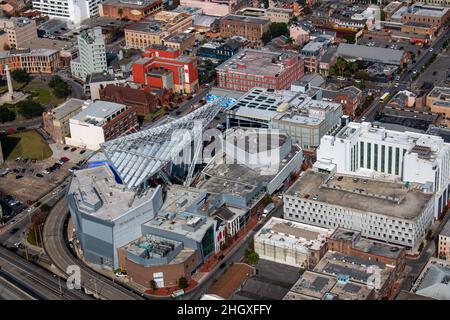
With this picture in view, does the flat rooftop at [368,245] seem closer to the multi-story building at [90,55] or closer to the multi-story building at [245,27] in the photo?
the multi-story building at [90,55]

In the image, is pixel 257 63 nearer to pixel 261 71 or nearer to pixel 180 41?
pixel 261 71

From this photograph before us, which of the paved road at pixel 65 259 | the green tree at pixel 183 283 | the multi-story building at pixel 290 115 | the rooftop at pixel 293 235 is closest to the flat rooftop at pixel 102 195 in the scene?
Answer: the paved road at pixel 65 259

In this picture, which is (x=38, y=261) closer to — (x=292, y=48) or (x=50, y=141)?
(x=50, y=141)

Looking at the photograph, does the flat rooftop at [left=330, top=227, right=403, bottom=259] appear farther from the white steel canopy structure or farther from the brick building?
the brick building

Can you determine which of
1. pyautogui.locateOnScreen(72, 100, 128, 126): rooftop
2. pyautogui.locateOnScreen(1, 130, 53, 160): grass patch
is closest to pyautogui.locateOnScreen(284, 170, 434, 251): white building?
pyautogui.locateOnScreen(72, 100, 128, 126): rooftop

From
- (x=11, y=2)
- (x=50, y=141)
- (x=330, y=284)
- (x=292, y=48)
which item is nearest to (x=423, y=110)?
(x=292, y=48)

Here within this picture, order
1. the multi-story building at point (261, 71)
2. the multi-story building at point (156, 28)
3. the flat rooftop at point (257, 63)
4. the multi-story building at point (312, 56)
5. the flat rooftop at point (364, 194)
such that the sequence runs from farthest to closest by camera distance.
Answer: the multi-story building at point (156, 28) < the multi-story building at point (312, 56) < the flat rooftop at point (257, 63) < the multi-story building at point (261, 71) < the flat rooftop at point (364, 194)
